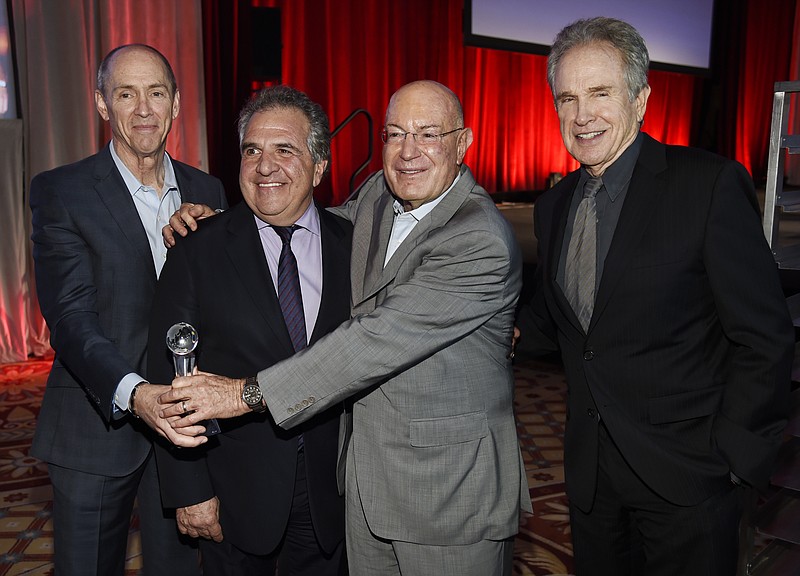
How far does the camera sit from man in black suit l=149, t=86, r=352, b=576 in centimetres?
169

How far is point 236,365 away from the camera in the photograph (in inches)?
67.0

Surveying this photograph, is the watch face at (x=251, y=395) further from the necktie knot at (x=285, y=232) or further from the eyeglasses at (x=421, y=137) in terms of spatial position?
the eyeglasses at (x=421, y=137)

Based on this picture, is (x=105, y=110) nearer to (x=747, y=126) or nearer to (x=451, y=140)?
(x=451, y=140)

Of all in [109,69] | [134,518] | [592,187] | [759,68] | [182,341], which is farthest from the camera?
[759,68]

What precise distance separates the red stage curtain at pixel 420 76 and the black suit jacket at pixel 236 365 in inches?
185

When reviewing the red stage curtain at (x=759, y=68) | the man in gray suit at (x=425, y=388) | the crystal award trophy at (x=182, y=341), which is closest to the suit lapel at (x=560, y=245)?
the man in gray suit at (x=425, y=388)

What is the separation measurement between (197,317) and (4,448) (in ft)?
9.74

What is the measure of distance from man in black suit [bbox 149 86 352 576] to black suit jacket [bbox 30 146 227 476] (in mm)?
155

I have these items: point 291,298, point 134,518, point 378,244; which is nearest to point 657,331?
point 378,244

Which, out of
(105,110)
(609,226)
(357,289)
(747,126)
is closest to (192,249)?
(357,289)

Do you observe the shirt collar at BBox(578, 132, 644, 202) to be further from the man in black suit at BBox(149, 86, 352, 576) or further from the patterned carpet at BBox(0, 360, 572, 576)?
the man in black suit at BBox(149, 86, 352, 576)

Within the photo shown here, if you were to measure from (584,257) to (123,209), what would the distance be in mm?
1131

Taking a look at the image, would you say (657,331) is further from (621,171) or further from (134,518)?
(134,518)

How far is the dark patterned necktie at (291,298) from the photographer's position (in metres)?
1.73
